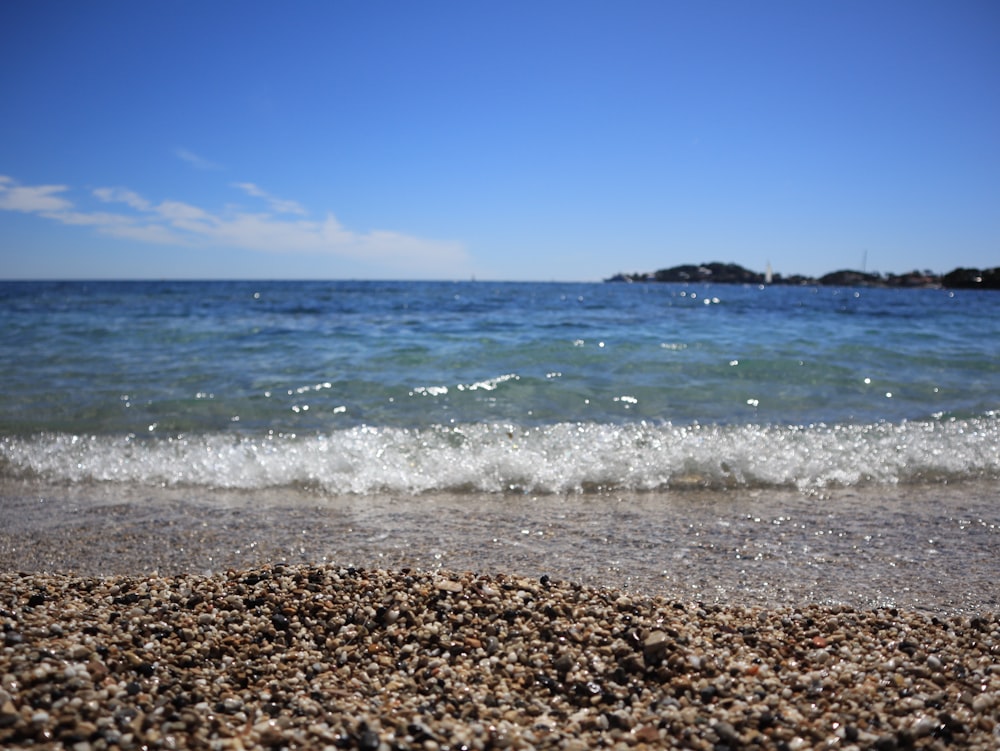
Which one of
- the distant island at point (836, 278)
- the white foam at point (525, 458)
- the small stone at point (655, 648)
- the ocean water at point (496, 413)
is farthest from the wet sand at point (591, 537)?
the distant island at point (836, 278)

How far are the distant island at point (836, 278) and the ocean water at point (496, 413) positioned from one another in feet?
206

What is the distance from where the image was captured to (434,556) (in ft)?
11.7

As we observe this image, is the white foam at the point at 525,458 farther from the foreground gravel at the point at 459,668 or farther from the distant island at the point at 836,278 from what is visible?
the distant island at the point at 836,278

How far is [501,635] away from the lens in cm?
245

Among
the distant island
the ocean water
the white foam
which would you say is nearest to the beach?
the white foam

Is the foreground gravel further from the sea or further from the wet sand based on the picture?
the sea

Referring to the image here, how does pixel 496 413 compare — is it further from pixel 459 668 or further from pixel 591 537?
pixel 459 668

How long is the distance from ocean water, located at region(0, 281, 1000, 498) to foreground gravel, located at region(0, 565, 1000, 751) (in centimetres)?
214

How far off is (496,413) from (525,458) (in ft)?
5.60

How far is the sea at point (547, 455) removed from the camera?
373 cm

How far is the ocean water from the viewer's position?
202 inches

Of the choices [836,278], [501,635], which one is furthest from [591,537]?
[836,278]

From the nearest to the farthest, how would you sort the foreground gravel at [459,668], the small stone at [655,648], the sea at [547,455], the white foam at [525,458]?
the foreground gravel at [459,668] < the small stone at [655,648] < the sea at [547,455] < the white foam at [525,458]

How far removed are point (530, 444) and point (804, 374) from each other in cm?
544
